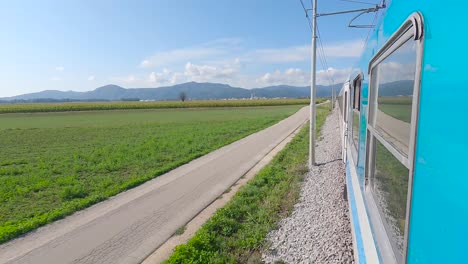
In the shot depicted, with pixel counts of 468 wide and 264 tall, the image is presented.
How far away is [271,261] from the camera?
420 cm

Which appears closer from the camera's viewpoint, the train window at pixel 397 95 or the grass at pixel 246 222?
the train window at pixel 397 95

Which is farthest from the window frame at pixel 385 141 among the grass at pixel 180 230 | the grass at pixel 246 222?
the grass at pixel 180 230

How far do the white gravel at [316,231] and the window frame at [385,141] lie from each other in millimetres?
1831

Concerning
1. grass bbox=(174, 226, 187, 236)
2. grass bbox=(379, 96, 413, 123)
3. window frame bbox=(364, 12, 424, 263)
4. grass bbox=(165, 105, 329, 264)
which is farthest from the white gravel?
grass bbox=(379, 96, 413, 123)

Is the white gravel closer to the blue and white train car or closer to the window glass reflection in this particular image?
the window glass reflection

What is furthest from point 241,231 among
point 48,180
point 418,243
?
point 48,180

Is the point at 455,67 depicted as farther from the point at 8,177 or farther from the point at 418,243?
the point at 8,177

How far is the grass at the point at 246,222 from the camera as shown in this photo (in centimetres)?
440

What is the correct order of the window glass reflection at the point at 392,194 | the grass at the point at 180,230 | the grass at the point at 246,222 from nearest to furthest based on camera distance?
the window glass reflection at the point at 392,194
the grass at the point at 246,222
the grass at the point at 180,230

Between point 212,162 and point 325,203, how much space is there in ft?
19.2

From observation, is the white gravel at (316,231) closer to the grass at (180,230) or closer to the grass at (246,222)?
the grass at (246,222)

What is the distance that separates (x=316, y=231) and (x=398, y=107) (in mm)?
3667

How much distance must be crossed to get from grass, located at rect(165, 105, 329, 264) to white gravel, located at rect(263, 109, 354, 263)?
22cm

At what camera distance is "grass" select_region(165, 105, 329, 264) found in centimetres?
440
